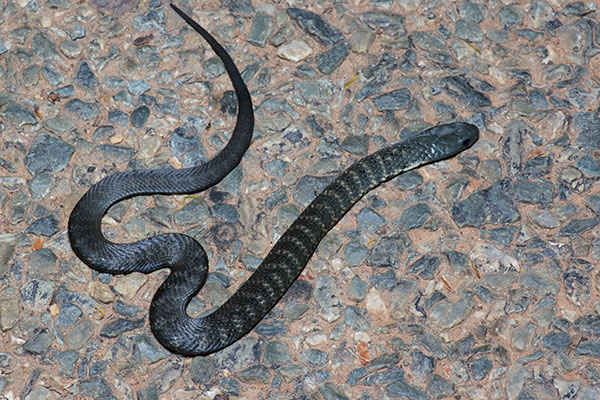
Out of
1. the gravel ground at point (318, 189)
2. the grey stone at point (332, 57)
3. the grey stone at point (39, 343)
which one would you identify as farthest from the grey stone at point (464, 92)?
the grey stone at point (39, 343)

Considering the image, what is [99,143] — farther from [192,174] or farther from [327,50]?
[327,50]

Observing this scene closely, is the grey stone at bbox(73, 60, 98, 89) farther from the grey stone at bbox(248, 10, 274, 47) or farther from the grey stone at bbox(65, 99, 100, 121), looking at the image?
the grey stone at bbox(248, 10, 274, 47)

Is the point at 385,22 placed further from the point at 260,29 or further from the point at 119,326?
the point at 119,326

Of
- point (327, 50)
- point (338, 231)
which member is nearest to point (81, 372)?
point (338, 231)

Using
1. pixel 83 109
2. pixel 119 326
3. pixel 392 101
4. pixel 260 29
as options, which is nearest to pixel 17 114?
pixel 83 109

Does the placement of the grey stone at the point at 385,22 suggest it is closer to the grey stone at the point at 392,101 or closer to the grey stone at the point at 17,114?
the grey stone at the point at 392,101

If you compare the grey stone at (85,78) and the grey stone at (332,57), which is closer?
the grey stone at (85,78)
